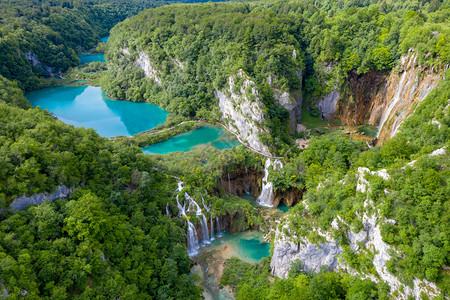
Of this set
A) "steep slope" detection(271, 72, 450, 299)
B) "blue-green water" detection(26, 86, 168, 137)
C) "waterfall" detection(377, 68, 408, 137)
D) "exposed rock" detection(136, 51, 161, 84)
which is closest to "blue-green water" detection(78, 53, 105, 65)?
"blue-green water" detection(26, 86, 168, 137)

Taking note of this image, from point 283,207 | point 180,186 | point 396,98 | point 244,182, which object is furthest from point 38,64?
point 396,98

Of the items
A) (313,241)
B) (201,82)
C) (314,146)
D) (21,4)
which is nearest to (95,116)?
(201,82)

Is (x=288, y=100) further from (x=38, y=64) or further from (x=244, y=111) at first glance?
(x=38, y=64)

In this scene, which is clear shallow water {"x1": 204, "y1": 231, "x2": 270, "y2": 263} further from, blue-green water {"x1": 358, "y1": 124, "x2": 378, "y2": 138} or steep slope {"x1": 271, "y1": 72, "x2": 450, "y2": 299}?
blue-green water {"x1": 358, "y1": 124, "x2": 378, "y2": 138}

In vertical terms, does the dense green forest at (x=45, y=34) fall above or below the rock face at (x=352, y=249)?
above

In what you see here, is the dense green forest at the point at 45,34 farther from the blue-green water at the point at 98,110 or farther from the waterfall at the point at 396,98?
the waterfall at the point at 396,98

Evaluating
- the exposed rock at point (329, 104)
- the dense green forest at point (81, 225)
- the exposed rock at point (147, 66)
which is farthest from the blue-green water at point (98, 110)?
the exposed rock at point (329, 104)
